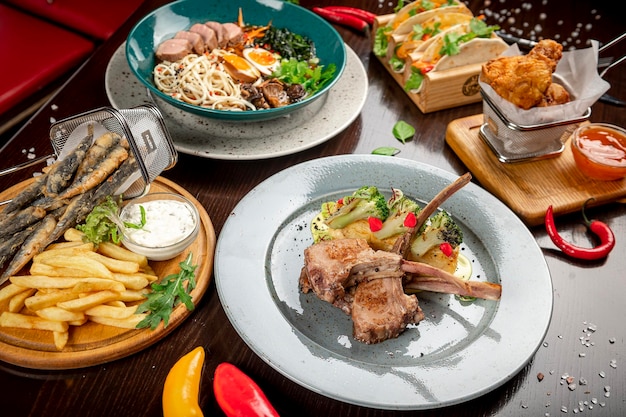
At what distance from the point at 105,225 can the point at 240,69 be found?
1561 millimetres

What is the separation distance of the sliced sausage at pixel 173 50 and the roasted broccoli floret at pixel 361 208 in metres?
1.68

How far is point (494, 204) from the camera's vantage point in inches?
107

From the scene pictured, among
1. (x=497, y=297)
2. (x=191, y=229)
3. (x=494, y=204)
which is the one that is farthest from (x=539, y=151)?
(x=191, y=229)

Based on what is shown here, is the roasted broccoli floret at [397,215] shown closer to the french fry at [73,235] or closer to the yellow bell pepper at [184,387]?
the yellow bell pepper at [184,387]

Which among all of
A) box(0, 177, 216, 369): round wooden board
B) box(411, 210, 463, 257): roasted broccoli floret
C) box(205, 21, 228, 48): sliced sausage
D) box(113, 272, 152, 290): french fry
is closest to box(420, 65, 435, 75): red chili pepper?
box(411, 210, 463, 257): roasted broccoli floret

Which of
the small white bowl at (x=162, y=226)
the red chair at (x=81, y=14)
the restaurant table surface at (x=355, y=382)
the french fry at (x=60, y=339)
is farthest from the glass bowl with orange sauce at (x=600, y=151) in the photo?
the red chair at (x=81, y=14)

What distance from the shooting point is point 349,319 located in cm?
233

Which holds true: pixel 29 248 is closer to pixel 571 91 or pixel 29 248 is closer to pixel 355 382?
pixel 355 382

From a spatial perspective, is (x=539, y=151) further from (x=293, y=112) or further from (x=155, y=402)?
(x=155, y=402)

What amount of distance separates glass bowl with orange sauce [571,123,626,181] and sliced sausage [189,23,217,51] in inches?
91.6

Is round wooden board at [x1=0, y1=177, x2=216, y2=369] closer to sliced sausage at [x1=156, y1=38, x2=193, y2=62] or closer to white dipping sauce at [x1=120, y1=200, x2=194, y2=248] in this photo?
white dipping sauce at [x1=120, y1=200, x2=194, y2=248]

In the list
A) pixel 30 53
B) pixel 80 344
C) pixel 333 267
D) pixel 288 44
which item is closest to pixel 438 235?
pixel 333 267

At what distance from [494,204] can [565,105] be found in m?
0.67

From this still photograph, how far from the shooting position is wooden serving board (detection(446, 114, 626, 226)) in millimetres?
2879
